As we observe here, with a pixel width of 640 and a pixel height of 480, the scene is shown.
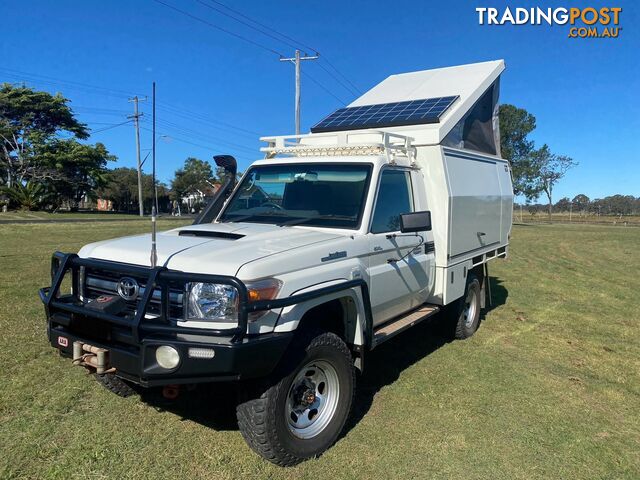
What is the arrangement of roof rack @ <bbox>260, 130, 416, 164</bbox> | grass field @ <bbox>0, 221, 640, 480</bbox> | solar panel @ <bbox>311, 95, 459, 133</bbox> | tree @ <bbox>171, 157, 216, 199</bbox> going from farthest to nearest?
tree @ <bbox>171, 157, 216, 199</bbox>
solar panel @ <bbox>311, 95, 459, 133</bbox>
roof rack @ <bbox>260, 130, 416, 164</bbox>
grass field @ <bbox>0, 221, 640, 480</bbox>

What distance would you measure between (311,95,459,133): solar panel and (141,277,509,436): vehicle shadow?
2.59 m

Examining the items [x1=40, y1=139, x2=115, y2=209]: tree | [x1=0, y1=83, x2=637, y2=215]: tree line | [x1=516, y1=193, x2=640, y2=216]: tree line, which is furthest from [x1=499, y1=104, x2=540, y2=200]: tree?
[x1=40, y1=139, x2=115, y2=209]: tree

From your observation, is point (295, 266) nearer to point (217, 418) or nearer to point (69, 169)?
point (217, 418)

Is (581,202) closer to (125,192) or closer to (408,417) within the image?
(125,192)

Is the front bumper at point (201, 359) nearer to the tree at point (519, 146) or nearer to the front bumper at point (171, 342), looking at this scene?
the front bumper at point (171, 342)

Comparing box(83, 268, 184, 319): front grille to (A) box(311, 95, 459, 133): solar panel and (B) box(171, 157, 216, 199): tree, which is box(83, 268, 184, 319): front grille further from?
(B) box(171, 157, 216, 199): tree

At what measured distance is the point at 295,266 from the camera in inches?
129

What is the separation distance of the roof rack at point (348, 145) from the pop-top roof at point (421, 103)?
12.3 inches

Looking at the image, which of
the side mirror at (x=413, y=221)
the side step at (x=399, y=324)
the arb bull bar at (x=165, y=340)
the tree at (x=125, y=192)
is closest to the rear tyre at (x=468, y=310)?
the side step at (x=399, y=324)

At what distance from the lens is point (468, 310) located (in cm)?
673

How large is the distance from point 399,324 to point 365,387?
27.8 inches

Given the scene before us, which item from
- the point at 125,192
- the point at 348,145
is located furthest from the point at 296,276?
the point at 125,192

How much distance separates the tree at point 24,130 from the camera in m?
41.3

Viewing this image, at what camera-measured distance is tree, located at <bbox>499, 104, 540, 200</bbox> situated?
4662cm
